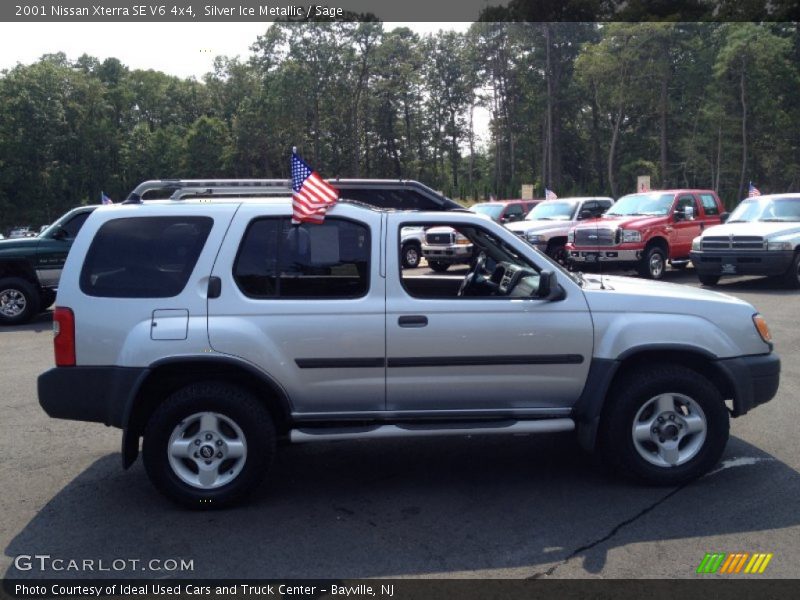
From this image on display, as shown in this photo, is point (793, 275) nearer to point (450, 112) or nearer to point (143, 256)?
point (143, 256)

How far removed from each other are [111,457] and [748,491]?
469 centimetres

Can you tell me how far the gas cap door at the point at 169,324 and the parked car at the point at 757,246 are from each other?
13086mm

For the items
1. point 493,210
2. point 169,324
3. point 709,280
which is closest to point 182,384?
point 169,324

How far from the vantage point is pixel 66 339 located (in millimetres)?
5031

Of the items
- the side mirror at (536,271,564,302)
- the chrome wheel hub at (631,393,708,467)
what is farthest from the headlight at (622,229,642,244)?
the side mirror at (536,271,564,302)

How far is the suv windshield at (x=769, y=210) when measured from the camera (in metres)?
16.1

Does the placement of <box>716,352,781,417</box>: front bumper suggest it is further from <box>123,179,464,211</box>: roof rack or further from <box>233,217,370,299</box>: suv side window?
<box>233,217,370,299</box>: suv side window

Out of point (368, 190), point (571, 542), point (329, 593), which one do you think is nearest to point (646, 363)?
point (571, 542)

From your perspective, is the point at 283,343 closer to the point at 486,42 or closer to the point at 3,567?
the point at 3,567

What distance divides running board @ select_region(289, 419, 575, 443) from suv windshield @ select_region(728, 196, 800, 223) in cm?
1298

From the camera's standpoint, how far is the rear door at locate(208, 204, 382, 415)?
16.6ft

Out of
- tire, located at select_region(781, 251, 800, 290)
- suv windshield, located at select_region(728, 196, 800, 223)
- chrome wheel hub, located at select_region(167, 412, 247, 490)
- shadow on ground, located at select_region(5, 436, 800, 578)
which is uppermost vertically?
suv windshield, located at select_region(728, 196, 800, 223)

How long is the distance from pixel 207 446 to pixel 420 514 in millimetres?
1424

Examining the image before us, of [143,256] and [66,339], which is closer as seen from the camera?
[66,339]
